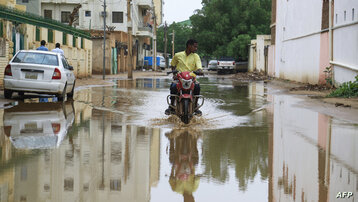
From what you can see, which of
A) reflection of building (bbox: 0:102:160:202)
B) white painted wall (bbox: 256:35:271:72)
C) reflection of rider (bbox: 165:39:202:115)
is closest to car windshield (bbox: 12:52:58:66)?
reflection of rider (bbox: 165:39:202:115)

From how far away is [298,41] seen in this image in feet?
115

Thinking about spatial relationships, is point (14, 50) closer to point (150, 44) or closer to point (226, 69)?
point (226, 69)

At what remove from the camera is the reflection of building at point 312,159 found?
19.1ft

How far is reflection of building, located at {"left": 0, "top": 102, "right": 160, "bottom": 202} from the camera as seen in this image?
218 inches

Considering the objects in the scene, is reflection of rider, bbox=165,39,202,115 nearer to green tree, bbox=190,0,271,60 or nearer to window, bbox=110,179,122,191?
window, bbox=110,179,122,191

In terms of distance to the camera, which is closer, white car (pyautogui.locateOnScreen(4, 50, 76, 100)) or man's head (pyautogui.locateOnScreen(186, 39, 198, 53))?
man's head (pyautogui.locateOnScreen(186, 39, 198, 53))

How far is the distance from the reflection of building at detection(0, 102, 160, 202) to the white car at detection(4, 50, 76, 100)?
6.77m

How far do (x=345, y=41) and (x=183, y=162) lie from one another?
1774cm

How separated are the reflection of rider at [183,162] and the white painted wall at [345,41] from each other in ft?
44.5

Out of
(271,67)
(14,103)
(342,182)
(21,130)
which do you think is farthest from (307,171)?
(271,67)

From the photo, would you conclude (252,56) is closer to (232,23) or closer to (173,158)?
(232,23)

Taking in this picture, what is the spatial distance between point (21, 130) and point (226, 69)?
5162cm

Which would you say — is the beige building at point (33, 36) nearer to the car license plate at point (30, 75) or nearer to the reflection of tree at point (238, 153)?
the car license plate at point (30, 75)

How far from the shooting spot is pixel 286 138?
9.80 metres
